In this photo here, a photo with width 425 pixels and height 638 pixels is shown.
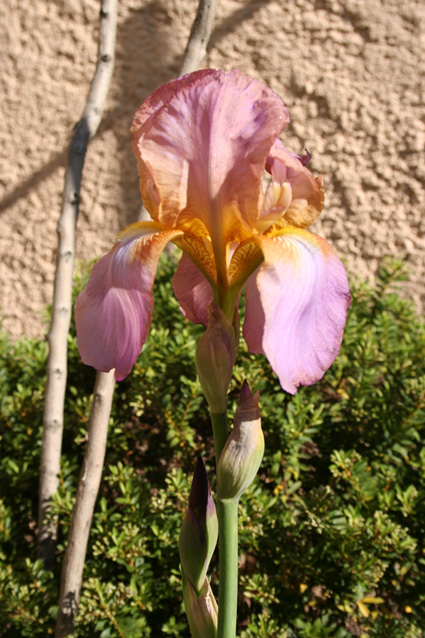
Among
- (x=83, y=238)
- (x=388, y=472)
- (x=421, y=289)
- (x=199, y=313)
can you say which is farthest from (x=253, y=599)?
(x=83, y=238)

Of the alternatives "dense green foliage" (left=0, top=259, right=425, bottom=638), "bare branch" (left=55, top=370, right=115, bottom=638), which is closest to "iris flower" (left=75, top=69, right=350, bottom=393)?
"bare branch" (left=55, top=370, right=115, bottom=638)

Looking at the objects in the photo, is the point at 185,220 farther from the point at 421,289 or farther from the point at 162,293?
the point at 421,289

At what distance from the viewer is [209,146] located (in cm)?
71

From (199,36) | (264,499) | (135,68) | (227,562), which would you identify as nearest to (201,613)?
(227,562)

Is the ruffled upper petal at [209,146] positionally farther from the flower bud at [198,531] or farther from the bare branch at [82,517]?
the bare branch at [82,517]

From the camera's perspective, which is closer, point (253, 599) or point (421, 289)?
point (253, 599)

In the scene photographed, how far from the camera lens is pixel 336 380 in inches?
71.7

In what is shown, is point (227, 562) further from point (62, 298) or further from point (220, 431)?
point (62, 298)

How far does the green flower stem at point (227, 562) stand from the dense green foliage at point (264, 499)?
0.73 metres

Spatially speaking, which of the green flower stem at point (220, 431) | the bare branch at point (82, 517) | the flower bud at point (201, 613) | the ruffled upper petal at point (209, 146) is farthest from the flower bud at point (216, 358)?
the bare branch at point (82, 517)

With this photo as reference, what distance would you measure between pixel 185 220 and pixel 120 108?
2112 mm

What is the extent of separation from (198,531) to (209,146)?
Answer: 0.50 m

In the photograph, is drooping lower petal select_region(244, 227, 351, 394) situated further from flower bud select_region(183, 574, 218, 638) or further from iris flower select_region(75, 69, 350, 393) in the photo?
flower bud select_region(183, 574, 218, 638)

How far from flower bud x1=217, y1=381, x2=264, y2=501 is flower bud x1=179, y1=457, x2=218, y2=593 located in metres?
0.07
